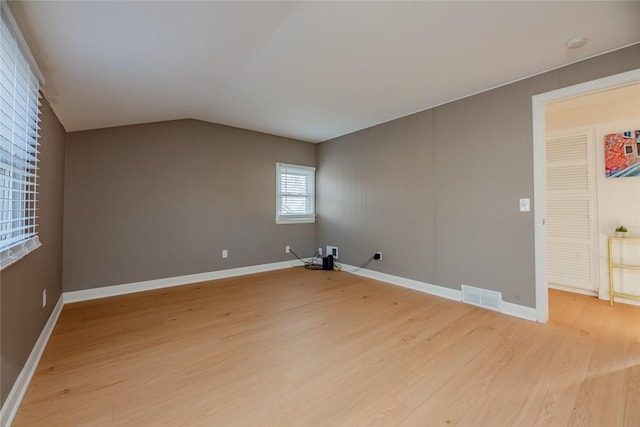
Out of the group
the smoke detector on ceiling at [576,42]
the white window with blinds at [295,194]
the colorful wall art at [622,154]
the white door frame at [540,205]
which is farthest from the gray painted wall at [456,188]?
the colorful wall art at [622,154]

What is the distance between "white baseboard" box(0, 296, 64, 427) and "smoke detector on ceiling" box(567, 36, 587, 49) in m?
4.19

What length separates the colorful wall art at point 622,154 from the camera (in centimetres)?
294

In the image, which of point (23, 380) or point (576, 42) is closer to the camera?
point (23, 380)

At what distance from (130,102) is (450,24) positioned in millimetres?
2902

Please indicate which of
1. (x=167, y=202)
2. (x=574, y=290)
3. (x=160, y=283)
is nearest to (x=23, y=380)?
(x=160, y=283)

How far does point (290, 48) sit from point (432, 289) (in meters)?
3.07

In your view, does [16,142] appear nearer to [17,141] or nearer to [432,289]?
[17,141]

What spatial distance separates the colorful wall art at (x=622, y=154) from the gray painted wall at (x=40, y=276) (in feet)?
17.3

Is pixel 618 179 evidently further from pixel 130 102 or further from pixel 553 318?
pixel 130 102

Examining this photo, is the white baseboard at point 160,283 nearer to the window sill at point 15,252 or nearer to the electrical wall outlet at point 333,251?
the electrical wall outlet at point 333,251

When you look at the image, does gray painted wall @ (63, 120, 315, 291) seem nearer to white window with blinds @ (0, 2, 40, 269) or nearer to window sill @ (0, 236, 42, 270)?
white window with blinds @ (0, 2, 40, 269)

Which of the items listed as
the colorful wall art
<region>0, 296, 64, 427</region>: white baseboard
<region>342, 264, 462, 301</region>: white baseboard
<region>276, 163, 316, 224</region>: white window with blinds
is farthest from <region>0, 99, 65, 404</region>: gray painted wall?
the colorful wall art

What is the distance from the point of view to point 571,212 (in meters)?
3.41

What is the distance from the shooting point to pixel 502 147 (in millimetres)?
2816
